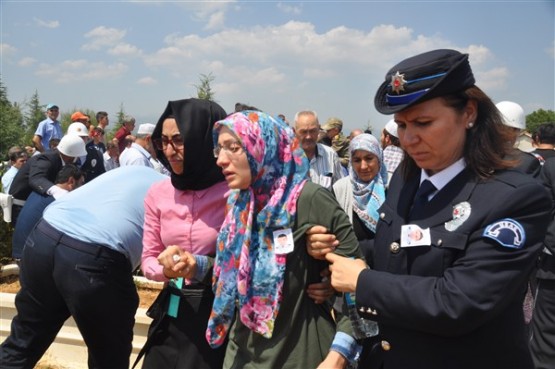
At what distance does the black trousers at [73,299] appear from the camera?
9.11 ft

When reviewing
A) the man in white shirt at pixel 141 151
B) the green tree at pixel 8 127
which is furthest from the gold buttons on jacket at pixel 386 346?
the green tree at pixel 8 127

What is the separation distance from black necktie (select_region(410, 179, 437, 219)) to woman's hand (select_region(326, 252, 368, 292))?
25 centimetres

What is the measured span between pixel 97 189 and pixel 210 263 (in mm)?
1059

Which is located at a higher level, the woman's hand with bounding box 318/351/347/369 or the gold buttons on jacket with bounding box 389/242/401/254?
the gold buttons on jacket with bounding box 389/242/401/254

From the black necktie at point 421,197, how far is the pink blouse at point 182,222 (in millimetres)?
1059

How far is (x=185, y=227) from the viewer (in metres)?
2.42

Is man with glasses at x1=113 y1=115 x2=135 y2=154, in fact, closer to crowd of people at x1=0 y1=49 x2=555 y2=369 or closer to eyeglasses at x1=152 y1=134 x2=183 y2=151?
crowd of people at x1=0 y1=49 x2=555 y2=369

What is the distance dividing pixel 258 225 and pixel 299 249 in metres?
0.20

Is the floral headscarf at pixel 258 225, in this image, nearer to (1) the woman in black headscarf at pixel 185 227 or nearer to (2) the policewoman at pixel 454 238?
(1) the woman in black headscarf at pixel 185 227

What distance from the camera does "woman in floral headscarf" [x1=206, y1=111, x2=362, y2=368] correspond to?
6.62 ft

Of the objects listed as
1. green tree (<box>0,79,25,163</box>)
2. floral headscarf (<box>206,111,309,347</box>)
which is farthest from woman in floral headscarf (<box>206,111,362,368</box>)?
green tree (<box>0,79,25,163</box>)

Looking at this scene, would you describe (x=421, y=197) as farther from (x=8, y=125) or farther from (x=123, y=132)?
(x=8, y=125)

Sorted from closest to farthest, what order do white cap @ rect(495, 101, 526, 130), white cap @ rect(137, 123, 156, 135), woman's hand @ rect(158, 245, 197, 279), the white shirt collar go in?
the white shirt collar, woman's hand @ rect(158, 245, 197, 279), white cap @ rect(495, 101, 526, 130), white cap @ rect(137, 123, 156, 135)

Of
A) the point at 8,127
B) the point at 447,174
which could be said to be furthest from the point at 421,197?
the point at 8,127
